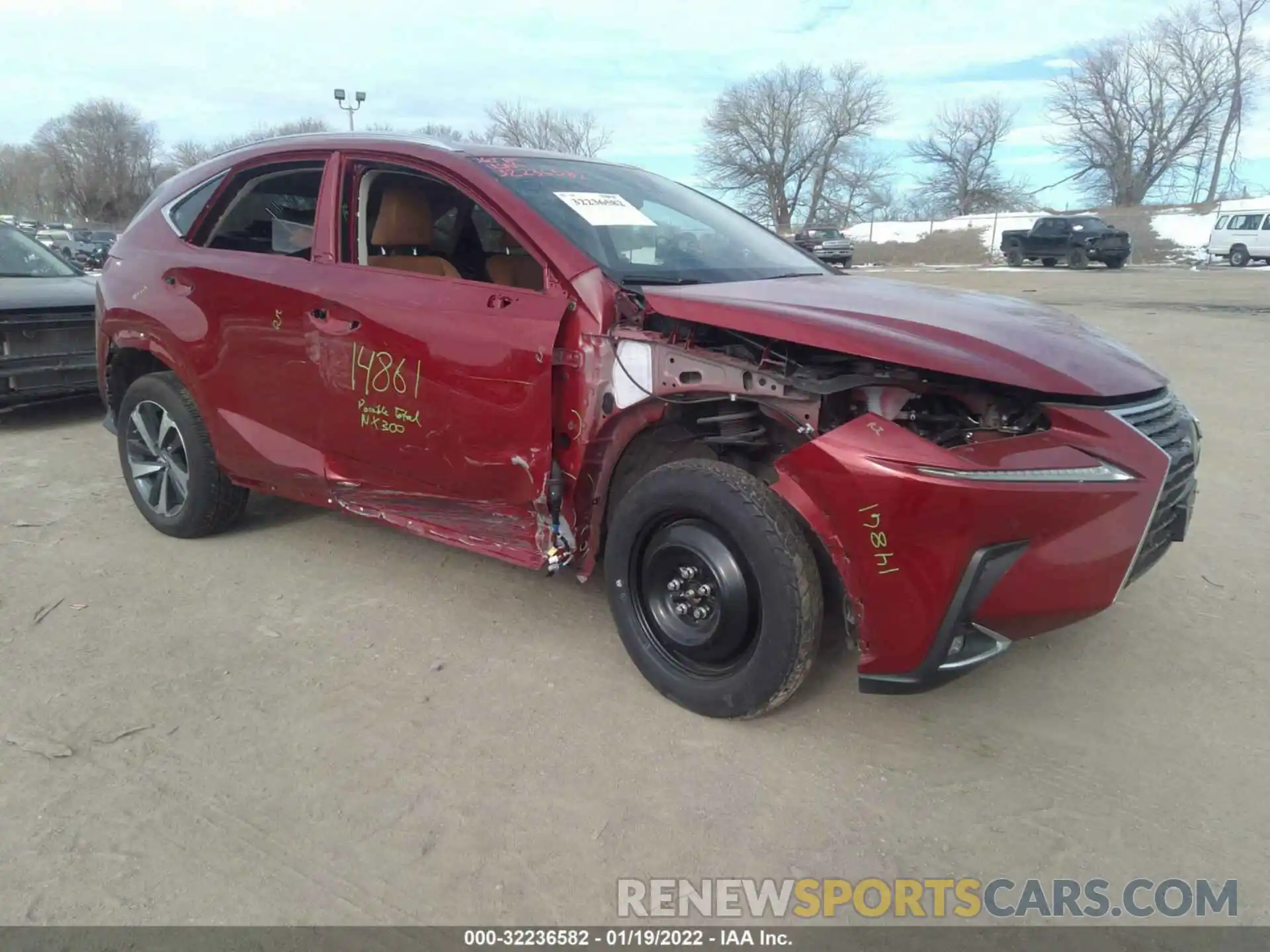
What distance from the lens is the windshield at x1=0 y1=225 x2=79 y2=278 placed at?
303 inches

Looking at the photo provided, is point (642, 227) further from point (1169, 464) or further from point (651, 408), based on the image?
point (1169, 464)

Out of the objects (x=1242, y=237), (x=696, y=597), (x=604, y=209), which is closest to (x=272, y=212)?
(x=604, y=209)

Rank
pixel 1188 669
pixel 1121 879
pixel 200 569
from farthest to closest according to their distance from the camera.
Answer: pixel 200 569 < pixel 1188 669 < pixel 1121 879

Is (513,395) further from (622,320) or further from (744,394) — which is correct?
(744,394)

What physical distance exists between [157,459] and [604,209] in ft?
8.91

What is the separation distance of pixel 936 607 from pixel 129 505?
15.2 ft

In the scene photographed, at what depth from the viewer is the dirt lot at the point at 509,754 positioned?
2324 millimetres

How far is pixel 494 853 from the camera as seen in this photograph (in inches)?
94.0

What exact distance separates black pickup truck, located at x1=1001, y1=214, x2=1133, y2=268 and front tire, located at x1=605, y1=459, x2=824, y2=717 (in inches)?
1271

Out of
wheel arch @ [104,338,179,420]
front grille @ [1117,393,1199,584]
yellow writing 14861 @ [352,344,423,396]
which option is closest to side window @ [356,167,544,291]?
yellow writing 14861 @ [352,344,423,396]

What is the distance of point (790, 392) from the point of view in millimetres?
2678
